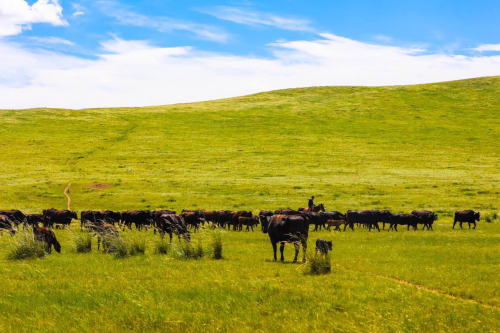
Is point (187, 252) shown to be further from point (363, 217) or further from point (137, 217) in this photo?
point (363, 217)

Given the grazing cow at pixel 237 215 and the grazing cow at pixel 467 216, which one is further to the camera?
the grazing cow at pixel 237 215

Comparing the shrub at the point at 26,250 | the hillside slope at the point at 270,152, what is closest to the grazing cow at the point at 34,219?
the hillside slope at the point at 270,152

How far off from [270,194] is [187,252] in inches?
1252

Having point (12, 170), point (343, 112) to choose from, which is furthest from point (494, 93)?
point (12, 170)

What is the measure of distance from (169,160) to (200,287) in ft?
183

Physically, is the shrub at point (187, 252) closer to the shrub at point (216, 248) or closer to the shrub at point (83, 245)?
the shrub at point (216, 248)

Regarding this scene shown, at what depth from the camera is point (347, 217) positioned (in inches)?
1316

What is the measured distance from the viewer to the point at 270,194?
4872cm

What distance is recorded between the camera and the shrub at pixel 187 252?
17.2m

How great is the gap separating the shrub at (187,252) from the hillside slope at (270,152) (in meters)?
25.1

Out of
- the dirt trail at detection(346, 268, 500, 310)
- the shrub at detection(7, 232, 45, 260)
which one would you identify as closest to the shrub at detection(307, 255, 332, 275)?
the dirt trail at detection(346, 268, 500, 310)

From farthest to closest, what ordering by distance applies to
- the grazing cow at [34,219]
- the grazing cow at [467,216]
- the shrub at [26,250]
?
the grazing cow at [34,219]
the grazing cow at [467,216]
the shrub at [26,250]

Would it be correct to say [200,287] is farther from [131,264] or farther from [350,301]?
[131,264]

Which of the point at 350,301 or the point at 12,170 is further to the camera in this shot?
the point at 12,170
